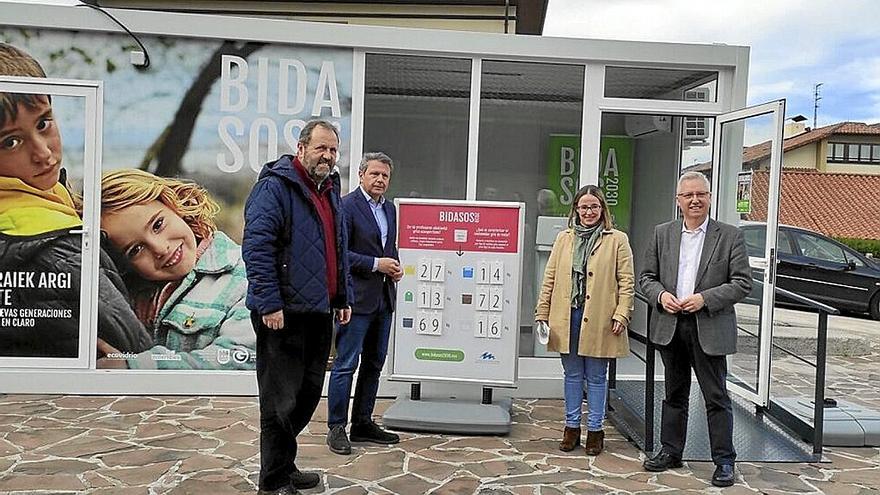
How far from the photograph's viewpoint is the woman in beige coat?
471 centimetres

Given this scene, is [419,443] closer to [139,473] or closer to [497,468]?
[497,468]

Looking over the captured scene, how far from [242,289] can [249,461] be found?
1849mm

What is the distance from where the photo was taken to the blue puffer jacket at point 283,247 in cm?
357

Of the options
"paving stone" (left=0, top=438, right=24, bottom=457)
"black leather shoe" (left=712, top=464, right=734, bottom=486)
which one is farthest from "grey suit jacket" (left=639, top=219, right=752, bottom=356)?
"paving stone" (left=0, top=438, right=24, bottom=457)

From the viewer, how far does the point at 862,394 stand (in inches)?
278

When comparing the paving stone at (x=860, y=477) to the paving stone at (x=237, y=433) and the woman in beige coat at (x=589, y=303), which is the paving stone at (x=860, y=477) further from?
the paving stone at (x=237, y=433)

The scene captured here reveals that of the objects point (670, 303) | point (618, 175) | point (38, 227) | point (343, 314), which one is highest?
point (618, 175)

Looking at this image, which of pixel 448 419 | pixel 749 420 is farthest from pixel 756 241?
pixel 448 419

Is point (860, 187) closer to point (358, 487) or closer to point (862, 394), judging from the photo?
point (862, 394)

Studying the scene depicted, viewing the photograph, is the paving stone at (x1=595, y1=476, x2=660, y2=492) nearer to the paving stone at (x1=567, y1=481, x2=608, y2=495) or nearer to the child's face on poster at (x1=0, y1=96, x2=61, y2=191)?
the paving stone at (x1=567, y1=481, x2=608, y2=495)

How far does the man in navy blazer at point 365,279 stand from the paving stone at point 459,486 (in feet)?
2.41

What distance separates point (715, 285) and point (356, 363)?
2123mm

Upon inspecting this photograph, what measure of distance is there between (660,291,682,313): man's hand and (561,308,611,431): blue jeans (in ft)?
2.06

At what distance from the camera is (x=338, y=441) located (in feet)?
15.6
